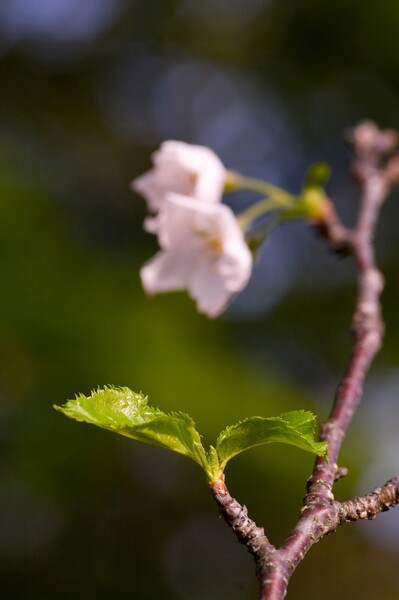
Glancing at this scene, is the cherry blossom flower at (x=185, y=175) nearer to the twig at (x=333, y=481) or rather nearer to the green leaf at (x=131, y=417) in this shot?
the twig at (x=333, y=481)

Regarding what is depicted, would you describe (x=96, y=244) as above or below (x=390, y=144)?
above

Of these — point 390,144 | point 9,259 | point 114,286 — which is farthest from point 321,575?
point 390,144

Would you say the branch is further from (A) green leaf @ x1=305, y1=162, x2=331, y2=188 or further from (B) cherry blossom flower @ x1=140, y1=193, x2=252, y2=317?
(A) green leaf @ x1=305, y1=162, x2=331, y2=188

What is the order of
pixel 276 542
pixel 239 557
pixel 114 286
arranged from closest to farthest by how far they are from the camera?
pixel 114 286
pixel 276 542
pixel 239 557

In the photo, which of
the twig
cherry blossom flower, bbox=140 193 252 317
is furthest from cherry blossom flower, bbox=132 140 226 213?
the twig

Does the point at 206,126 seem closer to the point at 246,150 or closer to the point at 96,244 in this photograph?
the point at 246,150

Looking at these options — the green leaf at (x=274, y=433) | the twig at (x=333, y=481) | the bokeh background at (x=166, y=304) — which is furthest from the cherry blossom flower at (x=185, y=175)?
the bokeh background at (x=166, y=304)

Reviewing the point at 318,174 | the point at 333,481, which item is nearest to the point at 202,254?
the point at 318,174
